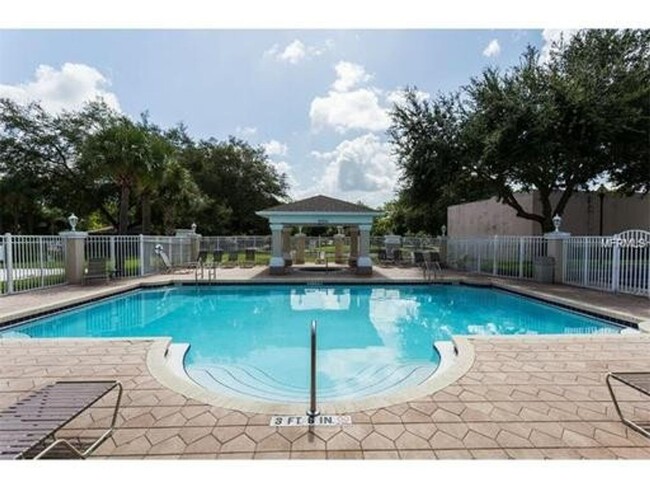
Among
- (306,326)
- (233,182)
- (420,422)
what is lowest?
(306,326)

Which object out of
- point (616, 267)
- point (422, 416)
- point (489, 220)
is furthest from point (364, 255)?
point (422, 416)

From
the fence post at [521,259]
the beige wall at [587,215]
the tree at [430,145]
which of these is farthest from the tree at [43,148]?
the beige wall at [587,215]

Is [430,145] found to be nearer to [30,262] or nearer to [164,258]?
[164,258]

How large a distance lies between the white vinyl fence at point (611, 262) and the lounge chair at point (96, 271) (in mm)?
15534

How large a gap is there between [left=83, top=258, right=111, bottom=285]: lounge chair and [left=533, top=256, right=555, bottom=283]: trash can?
48.9ft

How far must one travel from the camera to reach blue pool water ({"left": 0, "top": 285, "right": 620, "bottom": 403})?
19.0 ft

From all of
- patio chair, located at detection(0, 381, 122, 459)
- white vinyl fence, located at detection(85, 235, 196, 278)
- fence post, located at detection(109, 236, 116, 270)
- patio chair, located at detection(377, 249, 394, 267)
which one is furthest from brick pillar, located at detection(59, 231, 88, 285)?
patio chair, located at detection(377, 249, 394, 267)

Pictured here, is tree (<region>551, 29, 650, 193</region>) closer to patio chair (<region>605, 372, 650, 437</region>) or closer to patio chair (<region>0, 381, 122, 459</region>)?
patio chair (<region>605, 372, 650, 437</region>)

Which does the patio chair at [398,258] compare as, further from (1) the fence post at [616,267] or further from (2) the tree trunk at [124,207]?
(2) the tree trunk at [124,207]

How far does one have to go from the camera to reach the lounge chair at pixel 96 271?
12781 mm

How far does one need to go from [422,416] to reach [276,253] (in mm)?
13534

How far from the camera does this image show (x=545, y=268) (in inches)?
526
